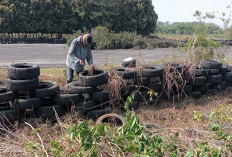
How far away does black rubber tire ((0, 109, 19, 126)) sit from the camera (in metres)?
4.71

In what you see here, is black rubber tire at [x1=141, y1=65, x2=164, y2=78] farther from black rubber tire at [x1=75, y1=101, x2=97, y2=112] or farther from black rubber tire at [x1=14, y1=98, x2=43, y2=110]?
black rubber tire at [x1=14, y1=98, x2=43, y2=110]

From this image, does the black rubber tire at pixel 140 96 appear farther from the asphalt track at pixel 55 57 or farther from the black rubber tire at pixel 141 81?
the asphalt track at pixel 55 57

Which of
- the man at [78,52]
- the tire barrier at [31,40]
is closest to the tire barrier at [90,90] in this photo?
the man at [78,52]

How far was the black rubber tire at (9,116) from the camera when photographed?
4712mm

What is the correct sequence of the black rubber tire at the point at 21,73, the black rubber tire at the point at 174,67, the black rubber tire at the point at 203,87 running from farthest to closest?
the black rubber tire at the point at 203,87
the black rubber tire at the point at 174,67
the black rubber tire at the point at 21,73

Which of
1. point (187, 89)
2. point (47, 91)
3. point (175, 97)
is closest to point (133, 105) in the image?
point (175, 97)

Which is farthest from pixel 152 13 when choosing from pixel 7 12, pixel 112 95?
pixel 112 95

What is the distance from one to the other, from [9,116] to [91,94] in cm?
167

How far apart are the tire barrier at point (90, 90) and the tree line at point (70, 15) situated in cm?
2224

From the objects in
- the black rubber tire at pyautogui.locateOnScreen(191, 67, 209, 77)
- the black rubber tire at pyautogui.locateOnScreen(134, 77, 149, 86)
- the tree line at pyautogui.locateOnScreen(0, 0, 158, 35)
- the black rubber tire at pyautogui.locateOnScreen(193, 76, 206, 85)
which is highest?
the tree line at pyautogui.locateOnScreen(0, 0, 158, 35)

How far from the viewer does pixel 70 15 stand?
114 feet

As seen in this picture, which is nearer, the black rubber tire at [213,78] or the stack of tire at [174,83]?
the stack of tire at [174,83]

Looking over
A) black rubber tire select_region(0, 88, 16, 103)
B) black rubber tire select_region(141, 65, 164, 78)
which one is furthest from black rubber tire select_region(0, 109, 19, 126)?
black rubber tire select_region(141, 65, 164, 78)

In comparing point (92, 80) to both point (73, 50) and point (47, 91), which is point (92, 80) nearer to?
point (47, 91)
